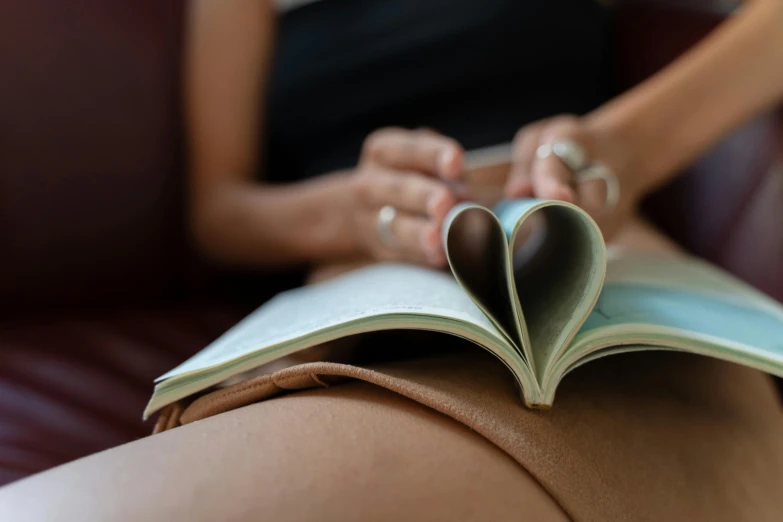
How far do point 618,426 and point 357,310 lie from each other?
175 mm

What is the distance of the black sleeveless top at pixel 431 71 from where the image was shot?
0.83 m

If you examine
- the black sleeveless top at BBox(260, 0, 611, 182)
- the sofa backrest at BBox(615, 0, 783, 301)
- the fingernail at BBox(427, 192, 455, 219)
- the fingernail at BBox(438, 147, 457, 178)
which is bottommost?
the sofa backrest at BBox(615, 0, 783, 301)

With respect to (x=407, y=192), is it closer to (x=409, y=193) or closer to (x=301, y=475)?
(x=409, y=193)

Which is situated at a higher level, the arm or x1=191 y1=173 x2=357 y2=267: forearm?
x1=191 y1=173 x2=357 y2=267: forearm

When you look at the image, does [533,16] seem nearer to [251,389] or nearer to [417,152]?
[417,152]

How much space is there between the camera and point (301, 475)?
31 cm

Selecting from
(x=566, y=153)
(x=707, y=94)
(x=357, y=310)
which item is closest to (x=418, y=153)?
(x=566, y=153)

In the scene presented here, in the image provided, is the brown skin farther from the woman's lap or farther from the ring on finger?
the woman's lap

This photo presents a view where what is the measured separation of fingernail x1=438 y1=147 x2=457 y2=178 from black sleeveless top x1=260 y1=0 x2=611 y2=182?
28 cm

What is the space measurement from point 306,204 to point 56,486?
1.49ft

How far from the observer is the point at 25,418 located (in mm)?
584

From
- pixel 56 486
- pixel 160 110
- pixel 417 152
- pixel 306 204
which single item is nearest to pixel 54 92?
pixel 160 110

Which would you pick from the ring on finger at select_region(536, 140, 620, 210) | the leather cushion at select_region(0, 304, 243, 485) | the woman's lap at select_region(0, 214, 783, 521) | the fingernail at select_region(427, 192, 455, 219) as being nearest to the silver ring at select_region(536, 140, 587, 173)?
the ring on finger at select_region(536, 140, 620, 210)

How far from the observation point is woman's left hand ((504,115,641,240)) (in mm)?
518
